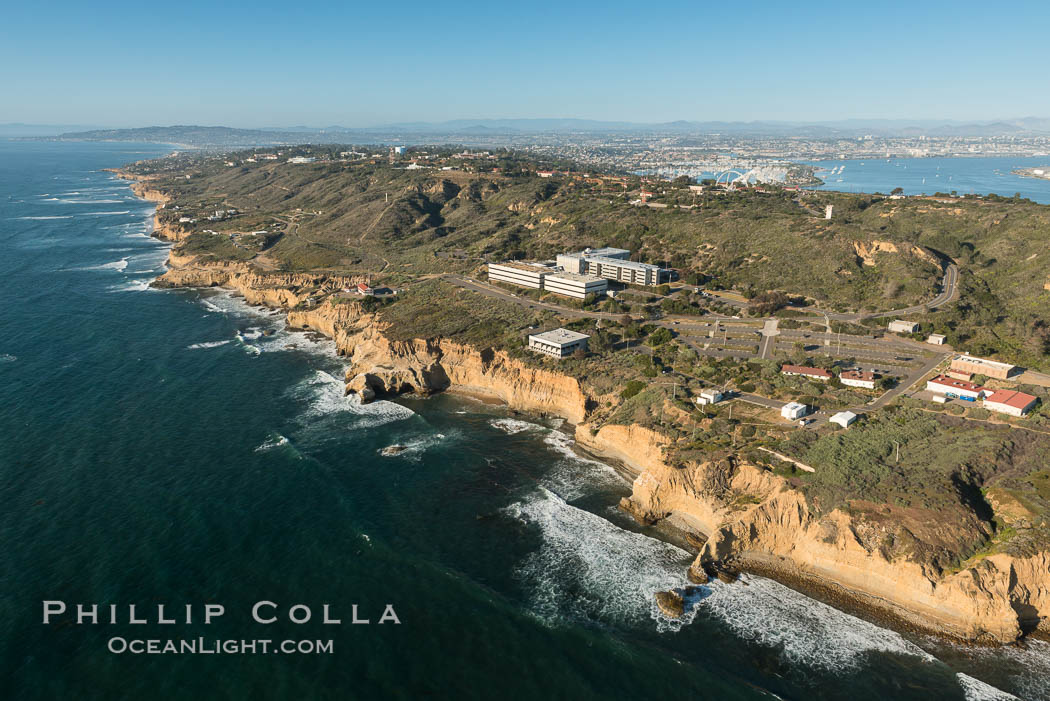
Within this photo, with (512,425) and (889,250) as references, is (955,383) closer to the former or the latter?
(512,425)

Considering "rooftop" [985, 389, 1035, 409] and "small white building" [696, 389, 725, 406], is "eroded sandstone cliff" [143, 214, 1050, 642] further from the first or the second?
"rooftop" [985, 389, 1035, 409]

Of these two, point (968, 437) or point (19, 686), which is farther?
point (968, 437)

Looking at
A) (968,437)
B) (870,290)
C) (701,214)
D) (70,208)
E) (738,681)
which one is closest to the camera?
(738,681)

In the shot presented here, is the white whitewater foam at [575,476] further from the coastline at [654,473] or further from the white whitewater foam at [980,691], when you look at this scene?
the white whitewater foam at [980,691]

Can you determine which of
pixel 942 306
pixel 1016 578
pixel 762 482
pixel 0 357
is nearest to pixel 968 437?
pixel 1016 578

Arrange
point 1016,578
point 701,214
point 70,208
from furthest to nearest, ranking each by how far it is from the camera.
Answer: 1. point 70,208
2. point 701,214
3. point 1016,578

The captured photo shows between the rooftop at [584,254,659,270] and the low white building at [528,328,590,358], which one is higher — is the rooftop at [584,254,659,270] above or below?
above

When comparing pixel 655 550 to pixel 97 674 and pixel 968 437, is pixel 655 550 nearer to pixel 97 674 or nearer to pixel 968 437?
pixel 968 437

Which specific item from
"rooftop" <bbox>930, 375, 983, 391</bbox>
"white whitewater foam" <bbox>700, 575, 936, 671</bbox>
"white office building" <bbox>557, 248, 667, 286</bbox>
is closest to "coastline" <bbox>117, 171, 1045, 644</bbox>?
"white whitewater foam" <bbox>700, 575, 936, 671</bbox>

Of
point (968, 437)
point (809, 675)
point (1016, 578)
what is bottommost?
point (809, 675)
